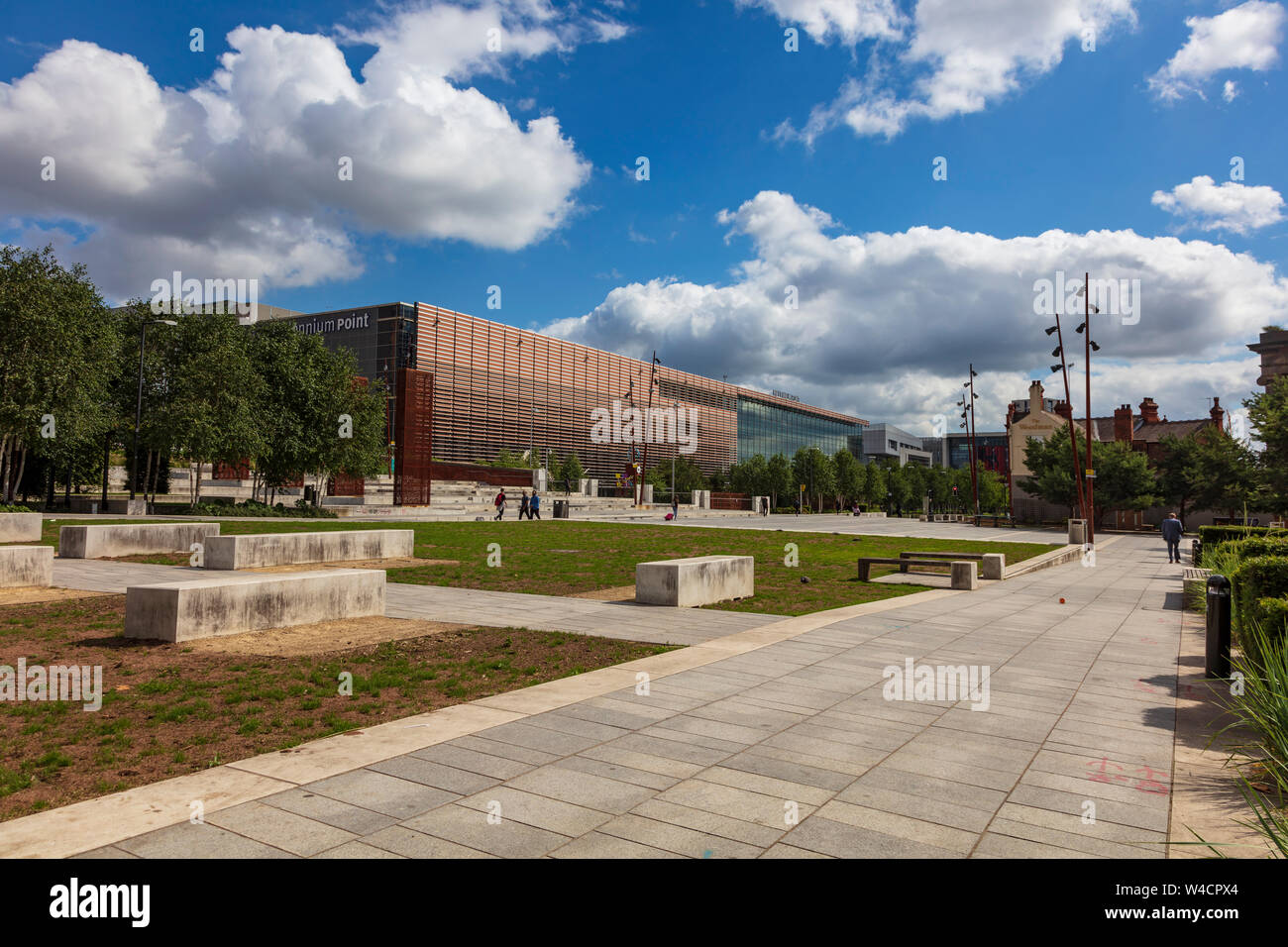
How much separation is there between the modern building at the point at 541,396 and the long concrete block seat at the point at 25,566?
38.7m

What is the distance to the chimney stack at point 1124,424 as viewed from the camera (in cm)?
7038

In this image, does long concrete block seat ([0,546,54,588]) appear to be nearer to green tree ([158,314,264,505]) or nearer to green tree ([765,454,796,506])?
green tree ([158,314,264,505])

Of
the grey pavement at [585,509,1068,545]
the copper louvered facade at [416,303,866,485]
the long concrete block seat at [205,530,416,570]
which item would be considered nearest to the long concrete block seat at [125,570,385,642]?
the long concrete block seat at [205,530,416,570]

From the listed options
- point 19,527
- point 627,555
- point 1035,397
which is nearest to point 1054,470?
point 1035,397

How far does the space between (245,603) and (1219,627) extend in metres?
10.7

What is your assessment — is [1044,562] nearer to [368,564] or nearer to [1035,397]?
[368,564]

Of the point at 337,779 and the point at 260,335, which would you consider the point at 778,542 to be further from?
the point at 260,335

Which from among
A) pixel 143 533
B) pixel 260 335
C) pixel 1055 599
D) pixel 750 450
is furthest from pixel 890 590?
pixel 750 450

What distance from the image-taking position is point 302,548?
16.9 m

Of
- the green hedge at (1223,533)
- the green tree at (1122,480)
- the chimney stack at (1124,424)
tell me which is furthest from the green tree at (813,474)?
the green hedge at (1223,533)

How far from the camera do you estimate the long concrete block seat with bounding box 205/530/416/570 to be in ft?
50.6

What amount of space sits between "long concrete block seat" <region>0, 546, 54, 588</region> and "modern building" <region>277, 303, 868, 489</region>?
38709 mm

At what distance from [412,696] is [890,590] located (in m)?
11.5
